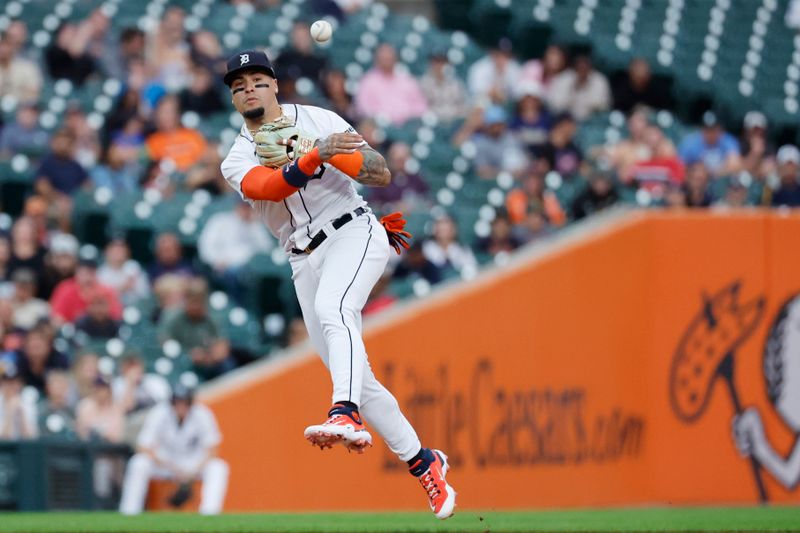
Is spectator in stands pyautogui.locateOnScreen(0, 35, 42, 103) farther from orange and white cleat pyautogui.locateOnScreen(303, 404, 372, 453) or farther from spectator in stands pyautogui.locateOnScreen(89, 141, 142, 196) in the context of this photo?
orange and white cleat pyautogui.locateOnScreen(303, 404, 372, 453)

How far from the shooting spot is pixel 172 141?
1359 cm

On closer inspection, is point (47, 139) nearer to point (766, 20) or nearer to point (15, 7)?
point (15, 7)

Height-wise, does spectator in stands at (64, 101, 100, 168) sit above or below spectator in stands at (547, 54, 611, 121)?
above

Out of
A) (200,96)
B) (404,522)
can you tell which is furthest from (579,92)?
(404,522)

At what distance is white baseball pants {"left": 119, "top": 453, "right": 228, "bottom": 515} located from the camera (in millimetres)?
10914

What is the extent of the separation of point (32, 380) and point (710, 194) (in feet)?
19.8

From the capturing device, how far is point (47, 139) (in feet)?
44.0

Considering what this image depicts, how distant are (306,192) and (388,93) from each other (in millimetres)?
8120

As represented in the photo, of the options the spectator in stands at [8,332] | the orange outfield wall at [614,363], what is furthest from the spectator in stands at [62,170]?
the orange outfield wall at [614,363]

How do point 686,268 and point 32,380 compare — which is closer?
point 32,380

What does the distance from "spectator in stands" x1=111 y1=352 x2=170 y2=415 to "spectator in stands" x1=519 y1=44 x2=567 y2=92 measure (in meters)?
5.74

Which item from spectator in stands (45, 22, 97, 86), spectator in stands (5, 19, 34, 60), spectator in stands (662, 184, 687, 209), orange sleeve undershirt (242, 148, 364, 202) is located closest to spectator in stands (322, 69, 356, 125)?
spectator in stands (45, 22, 97, 86)

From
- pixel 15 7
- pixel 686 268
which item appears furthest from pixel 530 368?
pixel 15 7

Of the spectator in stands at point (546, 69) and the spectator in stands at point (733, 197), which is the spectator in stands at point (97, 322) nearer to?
the spectator in stands at point (733, 197)
